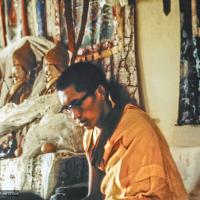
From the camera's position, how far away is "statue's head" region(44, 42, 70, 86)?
2494mm

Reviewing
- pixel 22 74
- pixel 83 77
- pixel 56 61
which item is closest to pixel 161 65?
pixel 83 77

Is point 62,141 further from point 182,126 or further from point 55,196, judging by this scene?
point 182,126

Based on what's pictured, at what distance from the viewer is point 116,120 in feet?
7.59

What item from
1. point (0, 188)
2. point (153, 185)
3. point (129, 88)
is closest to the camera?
point (153, 185)

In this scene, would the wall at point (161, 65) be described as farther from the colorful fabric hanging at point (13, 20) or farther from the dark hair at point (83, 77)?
the colorful fabric hanging at point (13, 20)

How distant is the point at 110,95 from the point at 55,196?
0.64 metres

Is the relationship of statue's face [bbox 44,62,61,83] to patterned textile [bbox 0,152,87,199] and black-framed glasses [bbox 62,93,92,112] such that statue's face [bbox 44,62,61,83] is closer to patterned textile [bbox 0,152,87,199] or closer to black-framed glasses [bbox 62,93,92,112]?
black-framed glasses [bbox 62,93,92,112]

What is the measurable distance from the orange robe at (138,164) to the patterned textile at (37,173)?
21 centimetres

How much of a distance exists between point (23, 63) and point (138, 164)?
97 cm

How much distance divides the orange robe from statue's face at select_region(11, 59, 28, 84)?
0.69 meters

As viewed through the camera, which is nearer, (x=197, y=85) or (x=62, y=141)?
(x=197, y=85)

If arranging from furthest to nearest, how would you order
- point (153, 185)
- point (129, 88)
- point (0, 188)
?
point (0, 188) → point (129, 88) → point (153, 185)

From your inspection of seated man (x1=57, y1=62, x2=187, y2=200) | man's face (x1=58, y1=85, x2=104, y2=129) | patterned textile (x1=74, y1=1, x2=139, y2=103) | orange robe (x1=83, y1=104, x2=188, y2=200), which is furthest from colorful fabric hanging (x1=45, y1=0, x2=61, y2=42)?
orange robe (x1=83, y1=104, x2=188, y2=200)

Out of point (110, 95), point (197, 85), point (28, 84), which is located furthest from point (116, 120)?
point (28, 84)
